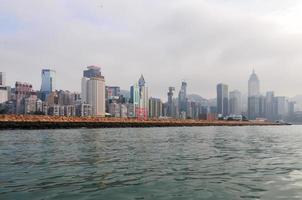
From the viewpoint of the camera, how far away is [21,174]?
1750cm

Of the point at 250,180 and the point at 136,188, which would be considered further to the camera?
the point at 250,180

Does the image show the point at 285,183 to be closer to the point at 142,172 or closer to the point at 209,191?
the point at 209,191

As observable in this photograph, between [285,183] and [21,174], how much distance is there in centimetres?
1130

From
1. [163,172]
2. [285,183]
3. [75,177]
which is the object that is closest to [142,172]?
[163,172]

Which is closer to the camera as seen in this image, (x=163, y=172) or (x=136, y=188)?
(x=136, y=188)

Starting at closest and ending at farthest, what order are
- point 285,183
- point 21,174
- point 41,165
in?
point 285,183, point 21,174, point 41,165

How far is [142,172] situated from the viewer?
18.1 m

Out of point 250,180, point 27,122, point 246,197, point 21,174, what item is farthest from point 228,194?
point 27,122

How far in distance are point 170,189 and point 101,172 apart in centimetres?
507

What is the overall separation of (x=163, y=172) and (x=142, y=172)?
970 millimetres

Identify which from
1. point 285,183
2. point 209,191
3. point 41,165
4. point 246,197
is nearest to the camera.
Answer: point 246,197

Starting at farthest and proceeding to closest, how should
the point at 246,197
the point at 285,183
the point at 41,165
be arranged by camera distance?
the point at 41,165 → the point at 285,183 → the point at 246,197

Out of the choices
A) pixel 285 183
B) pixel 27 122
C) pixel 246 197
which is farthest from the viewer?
pixel 27 122

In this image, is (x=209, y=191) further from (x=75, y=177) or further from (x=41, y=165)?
(x=41, y=165)
